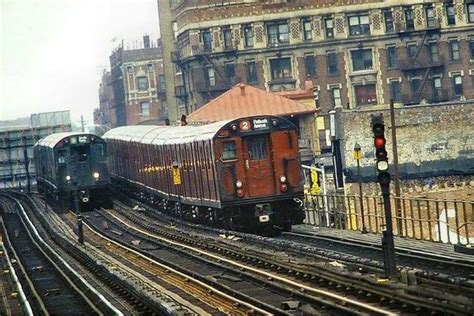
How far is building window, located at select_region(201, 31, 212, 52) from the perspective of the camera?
310 ft

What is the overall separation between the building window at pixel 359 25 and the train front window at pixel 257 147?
57174 mm

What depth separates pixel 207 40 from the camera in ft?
311

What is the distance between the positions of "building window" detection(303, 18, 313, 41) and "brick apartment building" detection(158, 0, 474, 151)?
0.18 ft

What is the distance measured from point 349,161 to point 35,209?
56.3ft

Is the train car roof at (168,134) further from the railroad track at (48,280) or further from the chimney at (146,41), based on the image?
the chimney at (146,41)

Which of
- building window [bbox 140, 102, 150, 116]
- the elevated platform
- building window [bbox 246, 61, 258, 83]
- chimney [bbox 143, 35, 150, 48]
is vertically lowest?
the elevated platform

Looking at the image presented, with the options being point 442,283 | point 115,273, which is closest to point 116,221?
point 115,273

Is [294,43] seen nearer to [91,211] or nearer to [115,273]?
[91,211]

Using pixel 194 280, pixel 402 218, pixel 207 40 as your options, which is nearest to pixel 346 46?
pixel 207 40

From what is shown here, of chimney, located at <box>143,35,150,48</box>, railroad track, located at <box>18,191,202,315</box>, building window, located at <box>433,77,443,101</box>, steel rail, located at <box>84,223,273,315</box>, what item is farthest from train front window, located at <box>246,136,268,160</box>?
chimney, located at <box>143,35,150,48</box>

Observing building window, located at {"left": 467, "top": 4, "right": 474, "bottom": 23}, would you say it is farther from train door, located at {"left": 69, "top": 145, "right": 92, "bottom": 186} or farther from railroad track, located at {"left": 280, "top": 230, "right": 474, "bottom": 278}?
railroad track, located at {"left": 280, "top": 230, "right": 474, "bottom": 278}

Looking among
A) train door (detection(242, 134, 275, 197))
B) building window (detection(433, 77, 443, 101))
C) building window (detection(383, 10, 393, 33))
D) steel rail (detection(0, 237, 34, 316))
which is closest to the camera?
steel rail (detection(0, 237, 34, 316))

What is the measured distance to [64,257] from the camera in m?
37.7

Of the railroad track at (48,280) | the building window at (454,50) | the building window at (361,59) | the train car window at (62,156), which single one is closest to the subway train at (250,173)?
the railroad track at (48,280)
